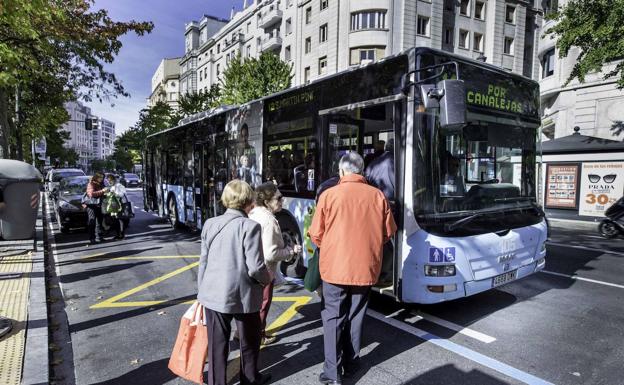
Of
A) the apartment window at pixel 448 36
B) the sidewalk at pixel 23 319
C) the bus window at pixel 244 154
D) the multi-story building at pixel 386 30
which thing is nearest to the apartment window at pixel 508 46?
the multi-story building at pixel 386 30

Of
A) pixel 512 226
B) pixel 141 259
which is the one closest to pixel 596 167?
pixel 512 226

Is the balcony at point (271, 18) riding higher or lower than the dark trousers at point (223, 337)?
higher

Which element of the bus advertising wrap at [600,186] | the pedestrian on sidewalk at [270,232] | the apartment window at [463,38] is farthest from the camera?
the apartment window at [463,38]

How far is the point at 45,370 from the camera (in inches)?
139

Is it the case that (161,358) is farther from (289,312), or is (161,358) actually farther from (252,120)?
(252,120)

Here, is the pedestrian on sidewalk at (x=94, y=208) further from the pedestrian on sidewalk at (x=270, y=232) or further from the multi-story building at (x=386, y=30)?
the multi-story building at (x=386, y=30)

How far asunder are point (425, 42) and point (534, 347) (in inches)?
1271

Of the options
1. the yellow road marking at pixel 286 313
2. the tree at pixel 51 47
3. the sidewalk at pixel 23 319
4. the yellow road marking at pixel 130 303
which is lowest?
the yellow road marking at pixel 130 303

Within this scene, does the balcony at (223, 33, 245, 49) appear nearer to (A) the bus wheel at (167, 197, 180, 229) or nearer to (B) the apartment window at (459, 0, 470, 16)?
(B) the apartment window at (459, 0, 470, 16)

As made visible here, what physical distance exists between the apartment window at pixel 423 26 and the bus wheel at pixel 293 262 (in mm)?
30028

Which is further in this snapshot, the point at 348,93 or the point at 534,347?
the point at 348,93

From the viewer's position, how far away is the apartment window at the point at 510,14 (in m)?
36.9

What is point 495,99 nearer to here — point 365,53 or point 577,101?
point 577,101

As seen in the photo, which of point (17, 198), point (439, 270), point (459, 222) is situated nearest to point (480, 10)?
point (459, 222)
